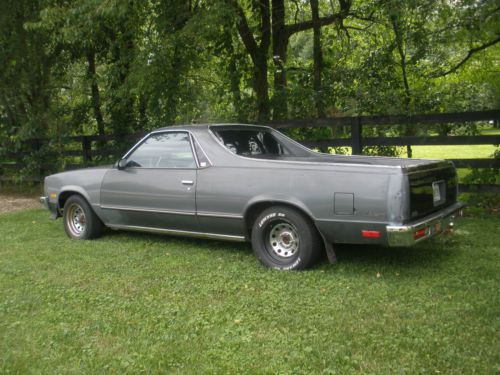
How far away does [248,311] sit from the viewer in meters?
4.45

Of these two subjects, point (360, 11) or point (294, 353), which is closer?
point (294, 353)

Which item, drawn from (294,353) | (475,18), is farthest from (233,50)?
(294,353)

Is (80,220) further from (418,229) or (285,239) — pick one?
(418,229)

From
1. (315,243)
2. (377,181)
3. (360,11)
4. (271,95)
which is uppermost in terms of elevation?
(360,11)

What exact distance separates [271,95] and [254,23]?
247cm

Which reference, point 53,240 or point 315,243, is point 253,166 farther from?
point 53,240

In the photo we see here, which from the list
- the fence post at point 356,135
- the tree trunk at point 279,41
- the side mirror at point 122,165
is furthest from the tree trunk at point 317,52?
the side mirror at point 122,165

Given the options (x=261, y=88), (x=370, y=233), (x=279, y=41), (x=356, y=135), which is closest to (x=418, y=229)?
(x=370, y=233)

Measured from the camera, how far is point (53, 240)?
755cm

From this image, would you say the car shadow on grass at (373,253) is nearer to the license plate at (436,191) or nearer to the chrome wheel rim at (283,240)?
the chrome wheel rim at (283,240)

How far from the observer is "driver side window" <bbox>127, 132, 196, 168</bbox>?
6.43m

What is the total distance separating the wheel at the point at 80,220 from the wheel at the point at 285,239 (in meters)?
2.71

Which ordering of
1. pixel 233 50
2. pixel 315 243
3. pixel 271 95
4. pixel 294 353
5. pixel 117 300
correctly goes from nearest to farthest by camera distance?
1. pixel 294 353
2. pixel 117 300
3. pixel 315 243
4. pixel 271 95
5. pixel 233 50

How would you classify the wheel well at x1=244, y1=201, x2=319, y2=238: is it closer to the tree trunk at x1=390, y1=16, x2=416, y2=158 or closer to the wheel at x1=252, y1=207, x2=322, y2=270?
the wheel at x1=252, y1=207, x2=322, y2=270
